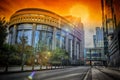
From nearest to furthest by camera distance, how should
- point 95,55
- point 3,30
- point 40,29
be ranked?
point 3,30
point 40,29
point 95,55

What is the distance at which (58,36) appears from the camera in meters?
53.8

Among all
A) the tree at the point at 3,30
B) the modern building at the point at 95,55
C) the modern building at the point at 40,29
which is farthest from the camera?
the modern building at the point at 95,55

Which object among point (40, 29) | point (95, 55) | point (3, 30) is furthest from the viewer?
point (95, 55)

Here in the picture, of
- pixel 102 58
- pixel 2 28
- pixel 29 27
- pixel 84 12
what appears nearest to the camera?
pixel 84 12

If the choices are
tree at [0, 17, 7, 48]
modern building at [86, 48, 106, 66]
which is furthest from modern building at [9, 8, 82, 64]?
tree at [0, 17, 7, 48]

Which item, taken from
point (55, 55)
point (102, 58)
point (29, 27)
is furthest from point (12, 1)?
point (102, 58)

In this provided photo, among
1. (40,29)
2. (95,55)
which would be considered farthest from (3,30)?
(95,55)

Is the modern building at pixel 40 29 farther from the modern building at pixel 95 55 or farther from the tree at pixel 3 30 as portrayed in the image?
the tree at pixel 3 30

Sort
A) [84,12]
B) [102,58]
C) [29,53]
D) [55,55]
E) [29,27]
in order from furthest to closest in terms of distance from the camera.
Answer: [102,58] < [29,27] < [55,55] < [29,53] < [84,12]

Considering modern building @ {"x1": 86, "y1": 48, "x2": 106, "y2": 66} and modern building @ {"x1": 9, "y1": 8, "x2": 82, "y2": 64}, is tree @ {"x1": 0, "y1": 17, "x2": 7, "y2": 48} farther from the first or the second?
modern building @ {"x1": 86, "y1": 48, "x2": 106, "y2": 66}

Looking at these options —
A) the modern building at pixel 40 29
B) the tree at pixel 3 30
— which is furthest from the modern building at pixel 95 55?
the tree at pixel 3 30

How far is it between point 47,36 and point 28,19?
9.98 metres

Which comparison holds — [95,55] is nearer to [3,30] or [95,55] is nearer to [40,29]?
[40,29]

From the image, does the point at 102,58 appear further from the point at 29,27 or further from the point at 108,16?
the point at 29,27
